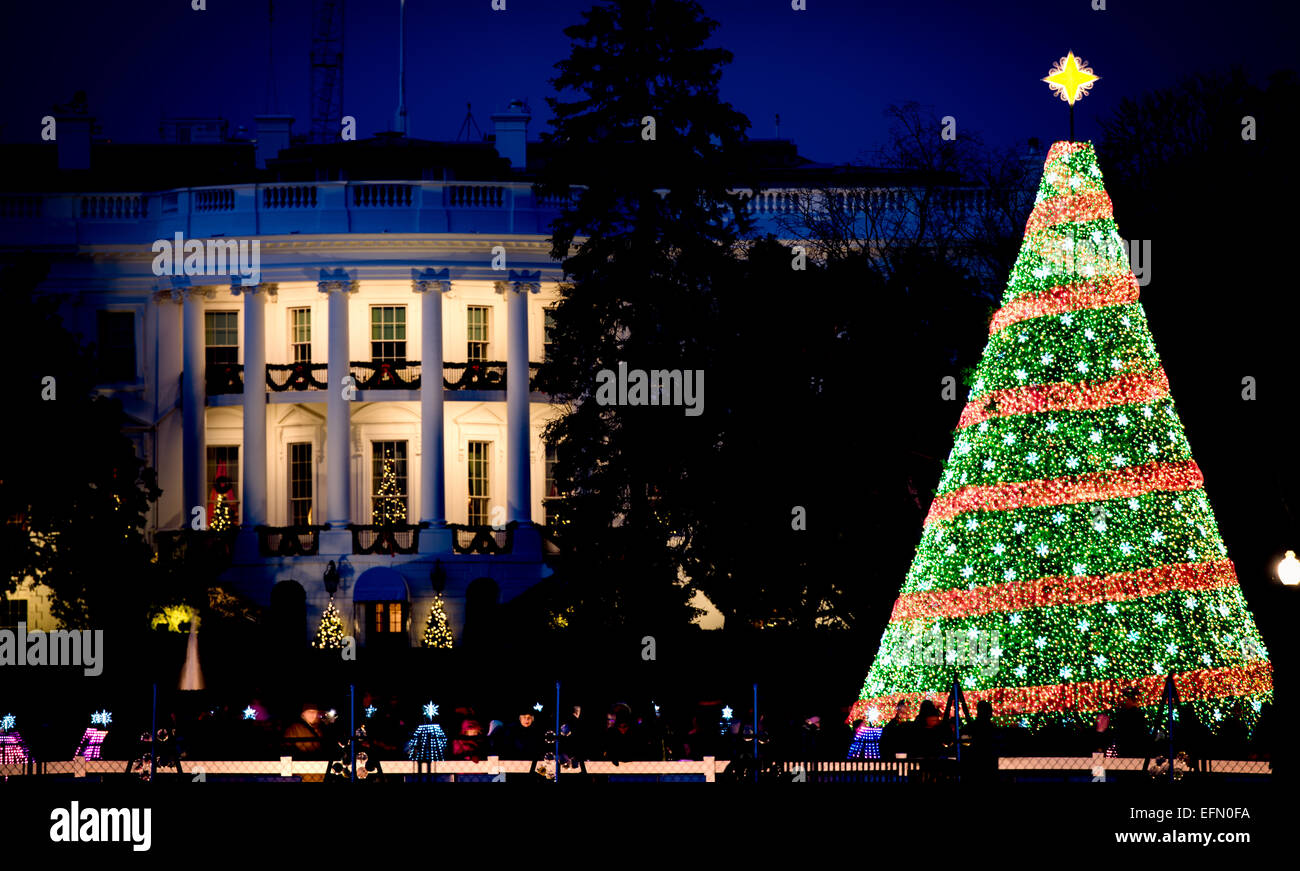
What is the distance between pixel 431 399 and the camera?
5775cm

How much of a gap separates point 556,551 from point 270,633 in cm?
789

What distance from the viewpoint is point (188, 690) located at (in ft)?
145

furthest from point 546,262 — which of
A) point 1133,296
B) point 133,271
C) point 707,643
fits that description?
point 1133,296

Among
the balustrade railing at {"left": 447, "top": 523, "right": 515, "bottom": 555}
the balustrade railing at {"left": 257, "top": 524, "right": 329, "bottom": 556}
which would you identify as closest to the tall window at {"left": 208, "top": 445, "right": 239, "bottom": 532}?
the balustrade railing at {"left": 257, "top": 524, "right": 329, "bottom": 556}

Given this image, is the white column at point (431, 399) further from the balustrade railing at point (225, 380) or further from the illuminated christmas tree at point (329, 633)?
the balustrade railing at point (225, 380)

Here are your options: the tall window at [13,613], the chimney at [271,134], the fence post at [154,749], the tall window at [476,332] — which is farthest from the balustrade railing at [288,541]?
the fence post at [154,749]

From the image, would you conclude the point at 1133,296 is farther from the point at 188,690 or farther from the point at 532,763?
the point at 188,690

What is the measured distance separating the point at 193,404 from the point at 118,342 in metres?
3.95

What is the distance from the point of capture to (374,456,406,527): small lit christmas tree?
5738cm

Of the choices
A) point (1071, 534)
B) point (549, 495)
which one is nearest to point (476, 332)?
point (549, 495)

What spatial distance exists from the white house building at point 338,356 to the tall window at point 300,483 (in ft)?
0.19

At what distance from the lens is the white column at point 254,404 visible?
188ft

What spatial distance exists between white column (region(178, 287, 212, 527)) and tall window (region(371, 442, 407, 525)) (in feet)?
14.0

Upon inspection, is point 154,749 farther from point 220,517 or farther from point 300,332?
point 300,332
